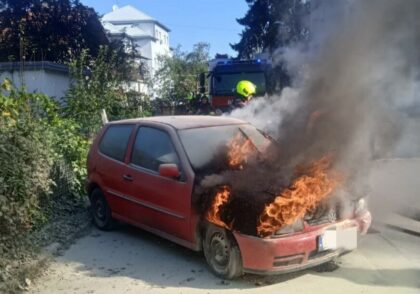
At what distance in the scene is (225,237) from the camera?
5090mm

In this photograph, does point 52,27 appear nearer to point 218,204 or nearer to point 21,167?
point 21,167

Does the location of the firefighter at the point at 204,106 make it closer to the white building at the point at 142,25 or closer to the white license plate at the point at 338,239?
the white license plate at the point at 338,239

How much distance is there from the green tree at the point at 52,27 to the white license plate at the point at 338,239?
1758 centimetres

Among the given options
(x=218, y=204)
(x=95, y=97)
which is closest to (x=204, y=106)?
(x=95, y=97)

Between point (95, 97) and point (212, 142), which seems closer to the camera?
point (212, 142)

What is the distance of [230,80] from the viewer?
15.9 meters

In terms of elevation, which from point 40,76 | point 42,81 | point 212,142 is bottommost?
point 212,142

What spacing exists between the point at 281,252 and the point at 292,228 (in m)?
0.28

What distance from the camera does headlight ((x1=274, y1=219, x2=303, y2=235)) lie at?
4867mm

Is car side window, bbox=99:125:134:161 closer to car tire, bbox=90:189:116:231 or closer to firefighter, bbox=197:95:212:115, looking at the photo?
car tire, bbox=90:189:116:231

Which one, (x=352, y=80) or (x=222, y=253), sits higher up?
(x=352, y=80)

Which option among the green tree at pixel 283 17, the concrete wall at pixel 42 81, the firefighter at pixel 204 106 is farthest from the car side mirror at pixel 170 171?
the firefighter at pixel 204 106

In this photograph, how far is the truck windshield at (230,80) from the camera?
15558mm

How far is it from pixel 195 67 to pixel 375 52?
103 ft
